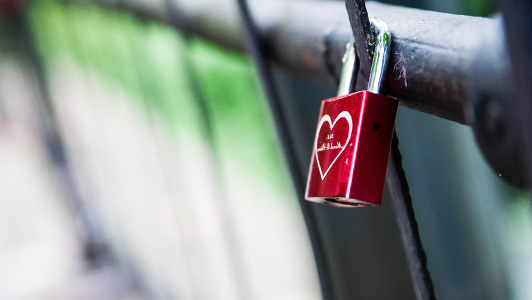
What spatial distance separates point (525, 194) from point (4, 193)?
7.09 metres

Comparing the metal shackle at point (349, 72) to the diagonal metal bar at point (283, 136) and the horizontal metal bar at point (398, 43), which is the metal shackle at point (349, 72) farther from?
the diagonal metal bar at point (283, 136)

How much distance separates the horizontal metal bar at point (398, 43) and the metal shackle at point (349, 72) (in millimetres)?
12

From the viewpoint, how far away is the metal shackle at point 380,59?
1.02 feet

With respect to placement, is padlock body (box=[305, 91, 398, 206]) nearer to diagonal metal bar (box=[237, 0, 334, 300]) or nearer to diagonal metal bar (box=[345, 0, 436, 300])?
diagonal metal bar (box=[345, 0, 436, 300])

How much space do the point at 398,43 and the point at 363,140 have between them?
0.07m

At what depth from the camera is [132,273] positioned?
4.01 metres

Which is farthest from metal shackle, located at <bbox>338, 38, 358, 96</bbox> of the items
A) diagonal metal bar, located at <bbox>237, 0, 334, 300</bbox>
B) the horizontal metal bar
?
diagonal metal bar, located at <bbox>237, 0, 334, 300</bbox>

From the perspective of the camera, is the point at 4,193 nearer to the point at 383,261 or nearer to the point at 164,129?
the point at 164,129

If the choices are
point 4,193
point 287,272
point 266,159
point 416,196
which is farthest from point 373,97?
point 4,193

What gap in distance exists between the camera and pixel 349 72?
0.36 meters

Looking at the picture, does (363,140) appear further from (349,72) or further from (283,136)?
(283,136)

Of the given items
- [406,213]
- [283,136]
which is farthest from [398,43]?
[283,136]

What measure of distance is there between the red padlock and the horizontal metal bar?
12mm

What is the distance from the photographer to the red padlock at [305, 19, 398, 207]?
29 centimetres
